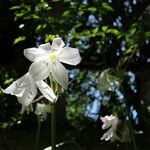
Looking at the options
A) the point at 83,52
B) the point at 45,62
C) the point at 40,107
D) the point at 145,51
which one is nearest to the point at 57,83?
the point at 45,62

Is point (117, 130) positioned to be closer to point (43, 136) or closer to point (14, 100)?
point (14, 100)

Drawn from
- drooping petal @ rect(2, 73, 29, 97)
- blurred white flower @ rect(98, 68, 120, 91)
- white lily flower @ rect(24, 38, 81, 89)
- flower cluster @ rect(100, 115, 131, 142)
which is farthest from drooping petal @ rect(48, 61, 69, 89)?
flower cluster @ rect(100, 115, 131, 142)

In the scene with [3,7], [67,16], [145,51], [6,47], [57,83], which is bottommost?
[145,51]

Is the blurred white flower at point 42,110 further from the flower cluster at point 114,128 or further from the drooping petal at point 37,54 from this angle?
the drooping petal at point 37,54

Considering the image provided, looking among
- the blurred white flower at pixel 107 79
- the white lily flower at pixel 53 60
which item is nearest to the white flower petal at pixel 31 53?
the white lily flower at pixel 53 60

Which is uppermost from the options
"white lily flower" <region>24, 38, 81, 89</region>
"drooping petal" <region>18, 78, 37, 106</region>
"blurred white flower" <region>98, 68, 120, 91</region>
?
"white lily flower" <region>24, 38, 81, 89</region>

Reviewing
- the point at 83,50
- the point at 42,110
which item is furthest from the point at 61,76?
the point at 83,50

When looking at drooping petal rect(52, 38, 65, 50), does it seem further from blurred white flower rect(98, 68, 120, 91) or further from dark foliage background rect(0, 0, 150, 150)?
dark foliage background rect(0, 0, 150, 150)
